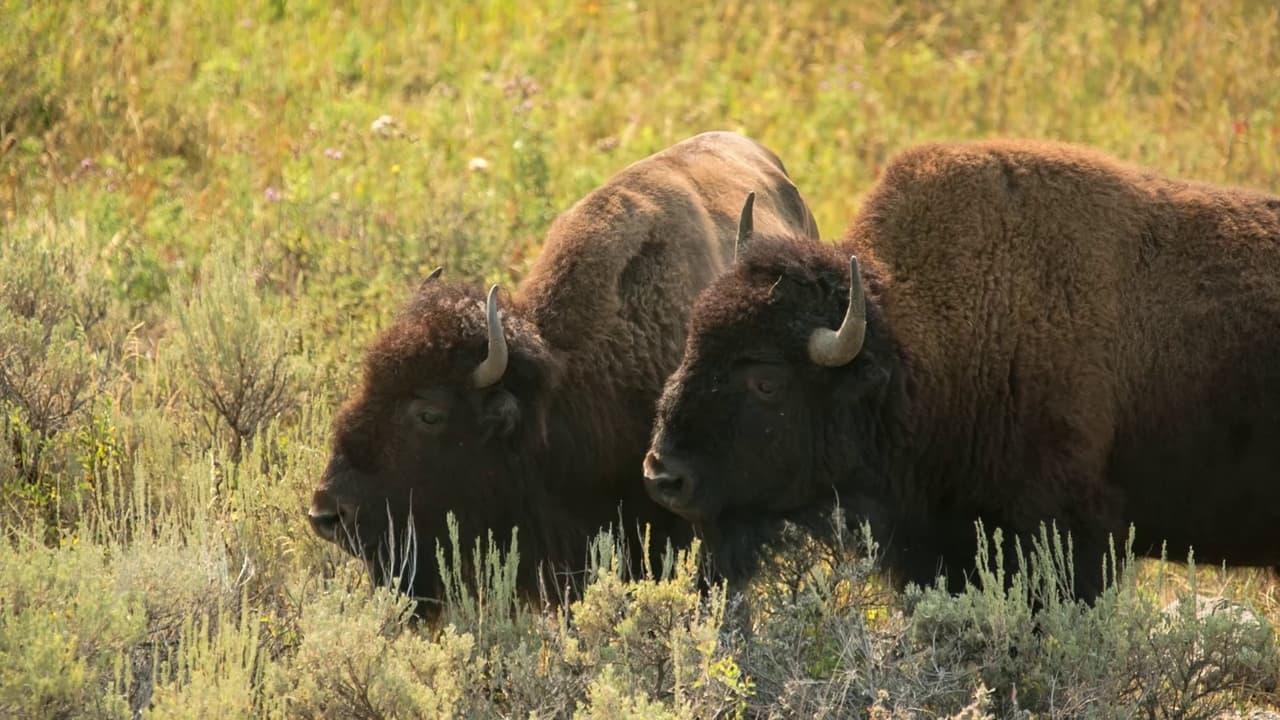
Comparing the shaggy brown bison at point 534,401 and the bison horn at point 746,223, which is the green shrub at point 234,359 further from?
the bison horn at point 746,223

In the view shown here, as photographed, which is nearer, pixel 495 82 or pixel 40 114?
pixel 40 114

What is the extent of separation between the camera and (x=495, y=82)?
11125 mm

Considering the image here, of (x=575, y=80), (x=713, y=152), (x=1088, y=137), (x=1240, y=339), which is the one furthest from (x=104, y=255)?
(x=1088, y=137)

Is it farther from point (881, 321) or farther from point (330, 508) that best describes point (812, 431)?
point (330, 508)

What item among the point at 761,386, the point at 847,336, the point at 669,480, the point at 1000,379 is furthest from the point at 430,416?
the point at 1000,379

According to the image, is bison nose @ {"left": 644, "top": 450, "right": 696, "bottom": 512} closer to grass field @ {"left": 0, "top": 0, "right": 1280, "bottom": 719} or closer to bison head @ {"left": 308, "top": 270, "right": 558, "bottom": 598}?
grass field @ {"left": 0, "top": 0, "right": 1280, "bottom": 719}

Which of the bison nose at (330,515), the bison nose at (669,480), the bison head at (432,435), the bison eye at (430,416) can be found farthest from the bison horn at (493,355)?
the bison nose at (669,480)

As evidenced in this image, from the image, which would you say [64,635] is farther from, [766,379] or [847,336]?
[847,336]

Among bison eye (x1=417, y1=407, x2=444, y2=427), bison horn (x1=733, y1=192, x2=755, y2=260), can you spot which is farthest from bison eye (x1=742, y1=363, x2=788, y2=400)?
bison eye (x1=417, y1=407, x2=444, y2=427)

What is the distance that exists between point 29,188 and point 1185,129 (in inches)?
293

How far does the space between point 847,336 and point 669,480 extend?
637 mm

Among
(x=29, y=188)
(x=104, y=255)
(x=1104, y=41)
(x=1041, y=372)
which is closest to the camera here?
(x=1041, y=372)

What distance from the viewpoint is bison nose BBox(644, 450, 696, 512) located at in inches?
183

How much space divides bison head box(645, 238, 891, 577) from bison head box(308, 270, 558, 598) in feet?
2.07
